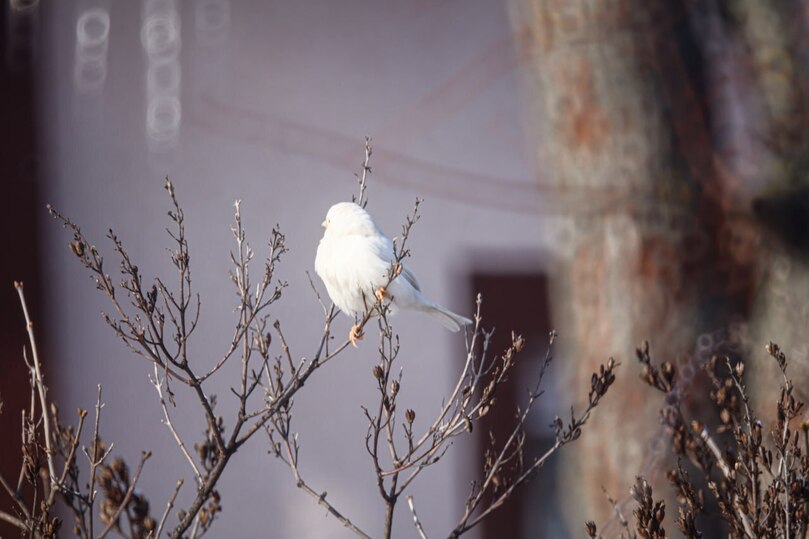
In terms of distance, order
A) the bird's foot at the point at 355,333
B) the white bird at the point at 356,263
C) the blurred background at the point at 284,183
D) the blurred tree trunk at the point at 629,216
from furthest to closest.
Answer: the blurred background at the point at 284,183 < the blurred tree trunk at the point at 629,216 < the white bird at the point at 356,263 < the bird's foot at the point at 355,333

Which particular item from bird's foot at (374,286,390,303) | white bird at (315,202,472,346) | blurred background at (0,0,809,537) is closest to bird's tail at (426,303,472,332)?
white bird at (315,202,472,346)

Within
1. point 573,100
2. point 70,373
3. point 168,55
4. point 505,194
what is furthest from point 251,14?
point 573,100

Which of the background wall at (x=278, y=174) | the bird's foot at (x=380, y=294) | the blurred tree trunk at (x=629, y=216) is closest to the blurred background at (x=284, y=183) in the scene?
the background wall at (x=278, y=174)

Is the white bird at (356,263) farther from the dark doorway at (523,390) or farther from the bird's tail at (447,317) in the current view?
the dark doorway at (523,390)

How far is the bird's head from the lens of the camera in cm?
262

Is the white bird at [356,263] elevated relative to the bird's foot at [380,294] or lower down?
elevated

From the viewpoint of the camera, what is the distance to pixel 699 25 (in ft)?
12.8

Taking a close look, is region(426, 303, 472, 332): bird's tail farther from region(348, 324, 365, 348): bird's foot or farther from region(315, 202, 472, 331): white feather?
A: region(348, 324, 365, 348): bird's foot

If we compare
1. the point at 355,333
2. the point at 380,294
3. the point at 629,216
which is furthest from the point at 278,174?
the point at 380,294

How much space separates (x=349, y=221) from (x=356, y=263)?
0.13m

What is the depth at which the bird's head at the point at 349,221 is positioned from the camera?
8.61 feet

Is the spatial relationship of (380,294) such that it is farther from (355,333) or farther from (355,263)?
(355,263)

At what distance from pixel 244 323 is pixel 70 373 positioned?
121 inches

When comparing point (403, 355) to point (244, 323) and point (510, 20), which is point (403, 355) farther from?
point (244, 323)
